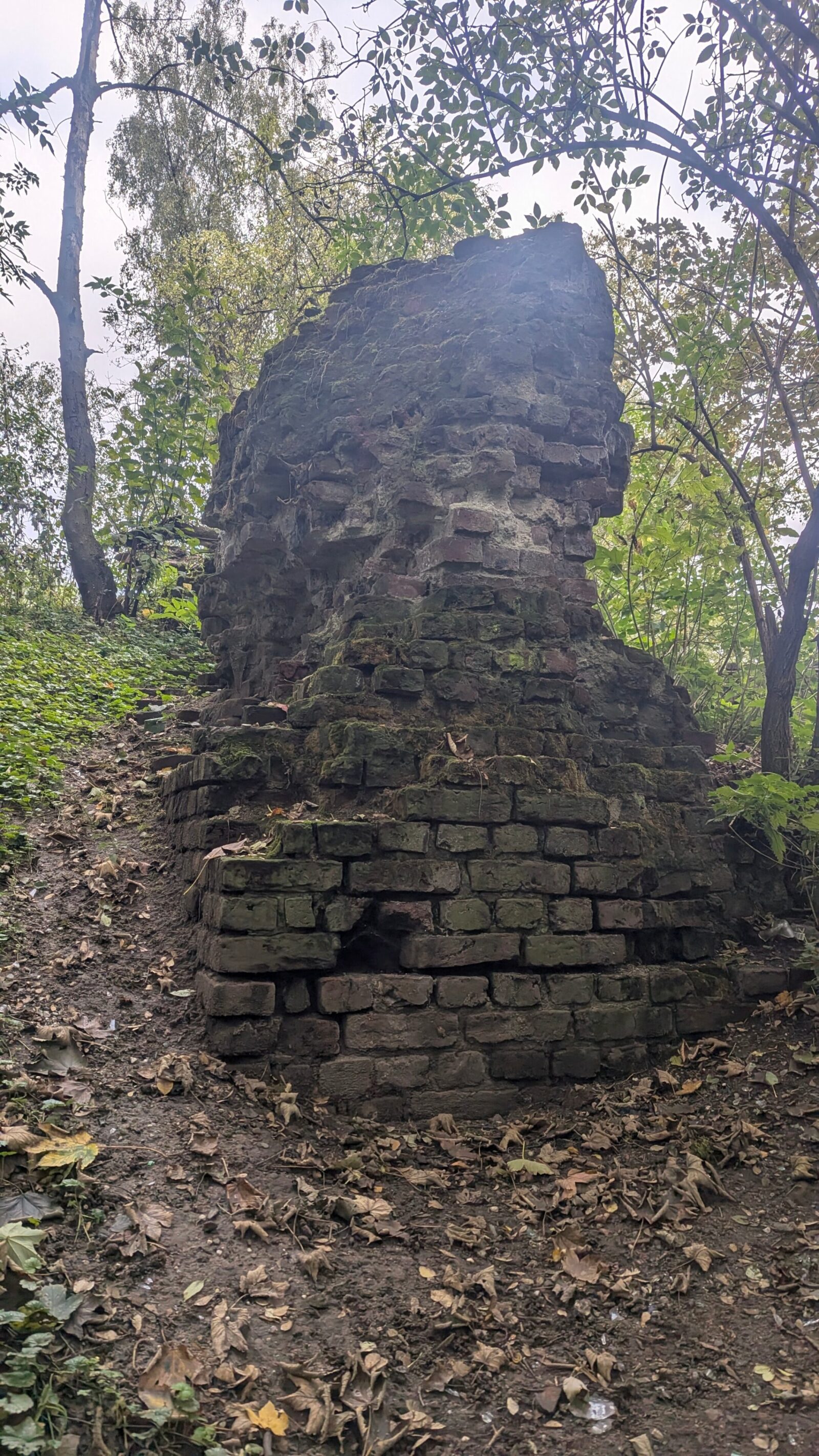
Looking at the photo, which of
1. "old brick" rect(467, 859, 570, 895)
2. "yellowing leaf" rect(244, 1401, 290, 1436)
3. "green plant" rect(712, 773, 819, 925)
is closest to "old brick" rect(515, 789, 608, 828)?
"old brick" rect(467, 859, 570, 895)

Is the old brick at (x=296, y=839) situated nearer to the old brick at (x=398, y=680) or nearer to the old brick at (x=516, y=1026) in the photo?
the old brick at (x=398, y=680)

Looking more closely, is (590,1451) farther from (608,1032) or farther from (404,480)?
(404,480)

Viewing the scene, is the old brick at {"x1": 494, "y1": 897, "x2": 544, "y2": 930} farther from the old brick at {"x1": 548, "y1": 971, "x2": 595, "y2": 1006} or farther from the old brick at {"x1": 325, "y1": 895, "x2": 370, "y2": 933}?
the old brick at {"x1": 325, "y1": 895, "x2": 370, "y2": 933}

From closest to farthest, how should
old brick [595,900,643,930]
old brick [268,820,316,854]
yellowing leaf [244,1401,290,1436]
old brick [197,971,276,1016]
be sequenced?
1. yellowing leaf [244,1401,290,1436]
2. old brick [197,971,276,1016]
3. old brick [268,820,316,854]
4. old brick [595,900,643,930]

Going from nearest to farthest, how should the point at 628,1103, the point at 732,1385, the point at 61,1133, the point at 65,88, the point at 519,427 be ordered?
1. the point at 732,1385
2. the point at 61,1133
3. the point at 628,1103
4. the point at 519,427
5. the point at 65,88

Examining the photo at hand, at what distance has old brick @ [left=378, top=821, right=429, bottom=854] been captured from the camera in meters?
3.56

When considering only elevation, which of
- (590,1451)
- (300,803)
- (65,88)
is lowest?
(590,1451)

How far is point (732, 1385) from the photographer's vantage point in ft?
7.41

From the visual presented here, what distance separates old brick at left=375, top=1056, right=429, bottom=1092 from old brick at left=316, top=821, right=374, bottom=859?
2.49 feet

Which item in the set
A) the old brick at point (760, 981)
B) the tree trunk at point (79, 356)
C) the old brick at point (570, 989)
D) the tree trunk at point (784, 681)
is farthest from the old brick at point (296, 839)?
the tree trunk at point (79, 356)

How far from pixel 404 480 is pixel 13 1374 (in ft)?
13.0

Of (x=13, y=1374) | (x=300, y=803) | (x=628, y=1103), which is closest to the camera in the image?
(x=13, y=1374)

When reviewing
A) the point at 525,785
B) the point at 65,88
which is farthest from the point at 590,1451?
the point at 65,88

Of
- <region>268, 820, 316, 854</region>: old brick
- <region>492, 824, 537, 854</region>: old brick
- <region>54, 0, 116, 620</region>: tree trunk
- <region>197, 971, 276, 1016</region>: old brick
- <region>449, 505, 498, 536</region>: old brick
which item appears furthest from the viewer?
<region>54, 0, 116, 620</region>: tree trunk
